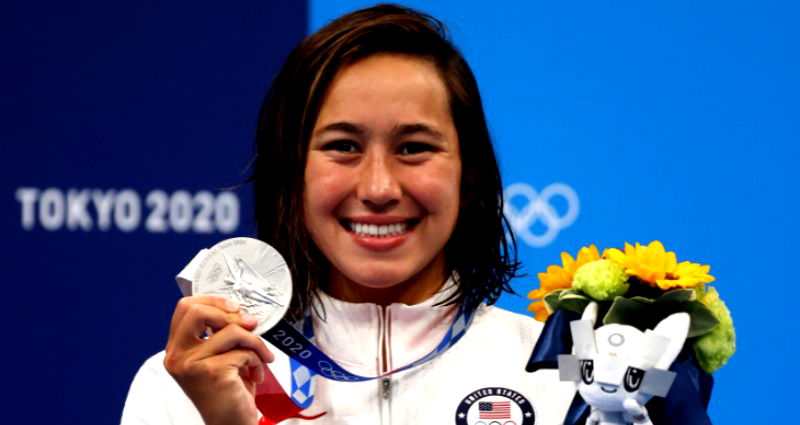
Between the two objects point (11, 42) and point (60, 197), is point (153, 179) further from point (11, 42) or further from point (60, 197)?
point (11, 42)

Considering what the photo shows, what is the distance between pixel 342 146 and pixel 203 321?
1.20 ft

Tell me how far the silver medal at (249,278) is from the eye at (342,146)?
222 mm

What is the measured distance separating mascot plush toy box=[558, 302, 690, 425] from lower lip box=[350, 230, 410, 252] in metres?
0.34

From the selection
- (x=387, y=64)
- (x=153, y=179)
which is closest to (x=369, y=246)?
(x=387, y=64)

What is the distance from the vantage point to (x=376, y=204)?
70.5 inches

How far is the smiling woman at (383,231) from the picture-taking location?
180 cm

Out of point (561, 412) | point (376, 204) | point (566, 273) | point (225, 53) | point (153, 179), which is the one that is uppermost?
point (225, 53)

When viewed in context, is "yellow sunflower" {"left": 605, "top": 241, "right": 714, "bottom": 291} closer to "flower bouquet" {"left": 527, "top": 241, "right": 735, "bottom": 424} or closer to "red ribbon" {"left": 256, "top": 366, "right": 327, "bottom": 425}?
"flower bouquet" {"left": 527, "top": 241, "right": 735, "bottom": 424}

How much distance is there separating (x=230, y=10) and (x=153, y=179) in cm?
44

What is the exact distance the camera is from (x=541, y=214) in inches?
105

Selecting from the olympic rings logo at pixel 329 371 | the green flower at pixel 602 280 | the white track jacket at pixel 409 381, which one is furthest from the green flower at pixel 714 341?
the olympic rings logo at pixel 329 371

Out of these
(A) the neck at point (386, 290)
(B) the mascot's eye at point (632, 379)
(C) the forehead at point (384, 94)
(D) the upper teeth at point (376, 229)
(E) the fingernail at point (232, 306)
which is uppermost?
(C) the forehead at point (384, 94)

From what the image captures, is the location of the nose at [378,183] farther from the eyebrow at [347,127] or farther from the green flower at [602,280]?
the green flower at [602,280]

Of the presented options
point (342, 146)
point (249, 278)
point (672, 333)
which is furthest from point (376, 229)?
point (672, 333)
